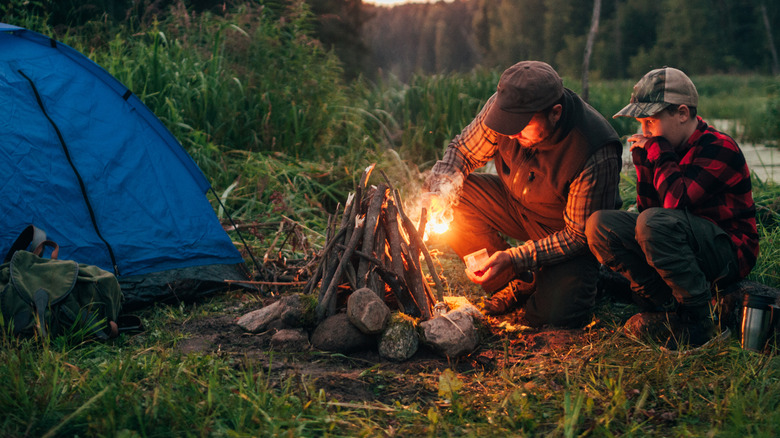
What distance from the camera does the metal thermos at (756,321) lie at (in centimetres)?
272

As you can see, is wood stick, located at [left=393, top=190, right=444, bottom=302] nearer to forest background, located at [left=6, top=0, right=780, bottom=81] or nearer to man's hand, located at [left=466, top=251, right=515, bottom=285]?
man's hand, located at [left=466, top=251, right=515, bottom=285]

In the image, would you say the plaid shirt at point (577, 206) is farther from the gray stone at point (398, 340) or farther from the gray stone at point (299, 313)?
the gray stone at point (299, 313)

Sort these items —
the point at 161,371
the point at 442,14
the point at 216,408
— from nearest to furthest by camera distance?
the point at 216,408 → the point at 161,371 → the point at 442,14

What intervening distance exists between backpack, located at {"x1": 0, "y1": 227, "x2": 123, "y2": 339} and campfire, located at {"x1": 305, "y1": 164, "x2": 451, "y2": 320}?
106 centimetres

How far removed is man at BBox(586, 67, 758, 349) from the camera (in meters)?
2.83

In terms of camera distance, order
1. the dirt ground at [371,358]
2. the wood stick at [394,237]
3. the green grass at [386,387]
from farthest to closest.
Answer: the wood stick at [394,237] → the dirt ground at [371,358] → the green grass at [386,387]

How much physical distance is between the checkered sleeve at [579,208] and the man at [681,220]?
0.10 meters

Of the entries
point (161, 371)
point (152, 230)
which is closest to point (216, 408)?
point (161, 371)

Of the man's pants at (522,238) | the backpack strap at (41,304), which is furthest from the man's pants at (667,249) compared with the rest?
the backpack strap at (41,304)

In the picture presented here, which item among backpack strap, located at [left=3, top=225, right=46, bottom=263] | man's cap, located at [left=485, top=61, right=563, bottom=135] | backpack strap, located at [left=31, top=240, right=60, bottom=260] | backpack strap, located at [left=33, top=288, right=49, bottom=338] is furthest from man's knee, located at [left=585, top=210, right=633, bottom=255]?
backpack strap, located at [left=3, top=225, right=46, bottom=263]

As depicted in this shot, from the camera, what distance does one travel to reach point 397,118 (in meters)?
8.20

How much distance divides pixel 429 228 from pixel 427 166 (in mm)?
3528

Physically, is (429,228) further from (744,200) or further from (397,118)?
(397,118)

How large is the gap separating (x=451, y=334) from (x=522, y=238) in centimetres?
131
